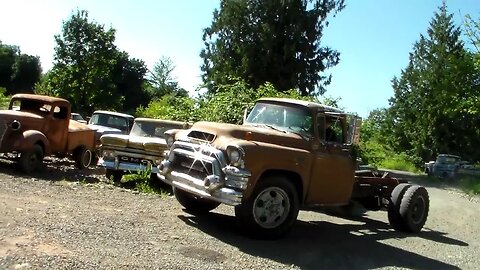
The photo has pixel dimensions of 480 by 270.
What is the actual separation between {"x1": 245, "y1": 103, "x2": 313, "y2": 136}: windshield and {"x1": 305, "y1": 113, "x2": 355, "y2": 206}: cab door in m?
0.19

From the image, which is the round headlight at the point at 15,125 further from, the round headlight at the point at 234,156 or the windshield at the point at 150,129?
the round headlight at the point at 234,156

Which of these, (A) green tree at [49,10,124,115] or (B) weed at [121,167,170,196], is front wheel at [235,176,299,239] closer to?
(B) weed at [121,167,170,196]

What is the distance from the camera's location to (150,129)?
14.4 meters

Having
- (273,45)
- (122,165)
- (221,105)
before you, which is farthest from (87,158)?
(273,45)

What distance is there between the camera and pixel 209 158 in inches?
311

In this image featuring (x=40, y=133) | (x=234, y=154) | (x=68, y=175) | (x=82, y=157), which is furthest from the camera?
(x=82, y=157)

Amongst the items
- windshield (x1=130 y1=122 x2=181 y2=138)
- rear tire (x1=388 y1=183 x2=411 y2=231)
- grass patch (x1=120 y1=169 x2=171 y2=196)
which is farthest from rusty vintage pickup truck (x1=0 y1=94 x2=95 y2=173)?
rear tire (x1=388 y1=183 x2=411 y2=231)

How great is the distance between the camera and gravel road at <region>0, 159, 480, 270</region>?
20.4 feet

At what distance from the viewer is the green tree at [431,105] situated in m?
43.7

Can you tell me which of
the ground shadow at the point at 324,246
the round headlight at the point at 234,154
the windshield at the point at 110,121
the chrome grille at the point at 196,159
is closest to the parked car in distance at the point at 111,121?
the windshield at the point at 110,121

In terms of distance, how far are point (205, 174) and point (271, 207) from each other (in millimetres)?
1056

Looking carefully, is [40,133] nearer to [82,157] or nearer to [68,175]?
[68,175]

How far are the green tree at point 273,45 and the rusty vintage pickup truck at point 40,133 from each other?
1848 centimetres

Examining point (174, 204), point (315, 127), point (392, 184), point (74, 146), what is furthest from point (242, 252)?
point (74, 146)
